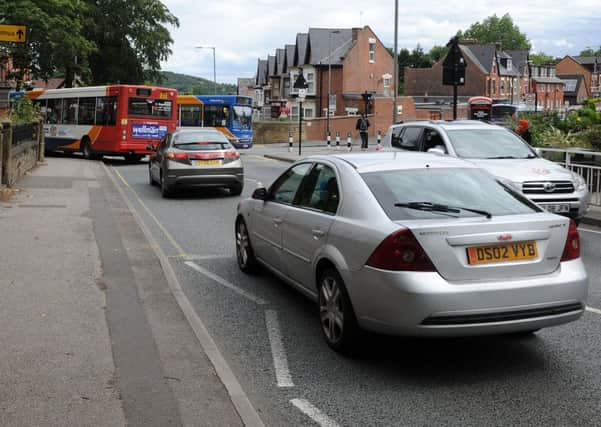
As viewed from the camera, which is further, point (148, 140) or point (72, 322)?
point (148, 140)

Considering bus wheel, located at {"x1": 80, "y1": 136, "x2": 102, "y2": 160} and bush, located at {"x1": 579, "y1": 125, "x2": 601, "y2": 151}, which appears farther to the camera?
bus wheel, located at {"x1": 80, "y1": 136, "x2": 102, "y2": 160}

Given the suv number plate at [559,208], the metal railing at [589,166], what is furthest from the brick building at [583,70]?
the suv number plate at [559,208]

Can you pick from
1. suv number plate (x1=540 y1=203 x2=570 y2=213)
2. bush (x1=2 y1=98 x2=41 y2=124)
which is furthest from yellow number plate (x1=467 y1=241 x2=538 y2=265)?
bush (x1=2 y1=98 x2=41 y2=124)

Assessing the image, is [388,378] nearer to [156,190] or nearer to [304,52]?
[156,190]

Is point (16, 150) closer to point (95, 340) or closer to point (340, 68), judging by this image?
point (95, 340)

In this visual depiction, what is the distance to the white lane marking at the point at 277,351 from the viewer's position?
199 inches

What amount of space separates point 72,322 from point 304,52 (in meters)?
77.2

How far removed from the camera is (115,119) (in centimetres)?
2970

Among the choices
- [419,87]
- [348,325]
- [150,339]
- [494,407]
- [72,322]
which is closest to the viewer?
[494,407]

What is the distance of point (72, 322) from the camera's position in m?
6.18

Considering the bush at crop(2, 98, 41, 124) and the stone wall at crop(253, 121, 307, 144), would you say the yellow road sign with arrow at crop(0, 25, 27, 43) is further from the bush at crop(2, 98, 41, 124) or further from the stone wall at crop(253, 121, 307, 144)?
the stone wall at crop(253, 121, 307, 144)

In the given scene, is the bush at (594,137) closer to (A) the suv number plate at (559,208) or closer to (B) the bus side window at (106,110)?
(A) the suv number plate at (559,208)

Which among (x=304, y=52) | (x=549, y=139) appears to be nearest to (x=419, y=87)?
(x=304, y=52)

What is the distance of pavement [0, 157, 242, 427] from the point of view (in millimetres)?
4301
